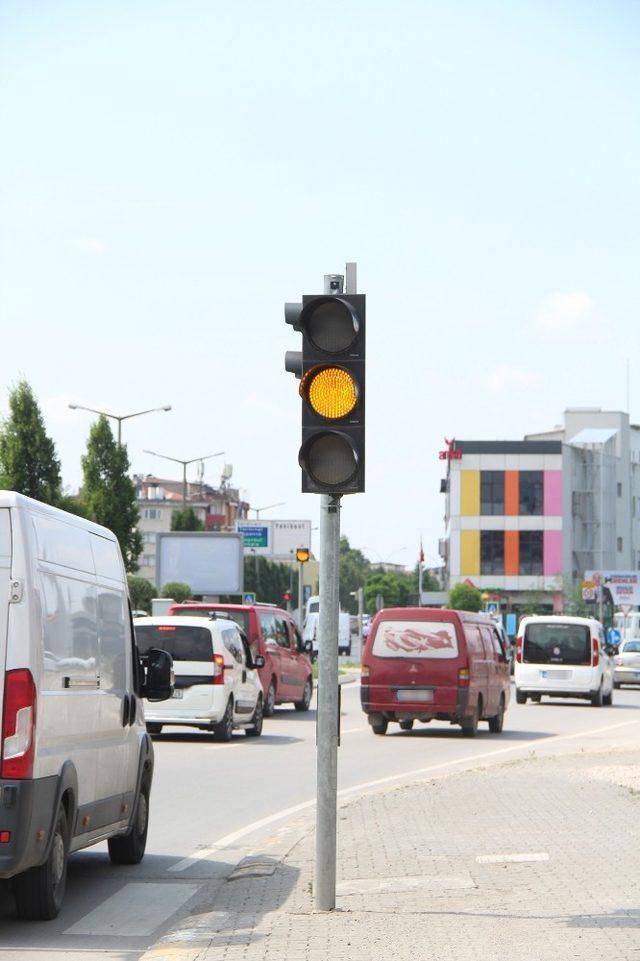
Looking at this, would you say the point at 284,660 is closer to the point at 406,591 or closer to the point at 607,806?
the point at 607,806

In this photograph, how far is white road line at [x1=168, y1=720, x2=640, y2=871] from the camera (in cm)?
1277

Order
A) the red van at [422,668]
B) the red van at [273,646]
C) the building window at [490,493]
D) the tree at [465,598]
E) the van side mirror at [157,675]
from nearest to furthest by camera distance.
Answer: the van side mirror at [157,675] < the red van at [422,668] < the red van at [273,646] < the tree at [465,598] < the building window at [490,493]

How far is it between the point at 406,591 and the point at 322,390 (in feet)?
579

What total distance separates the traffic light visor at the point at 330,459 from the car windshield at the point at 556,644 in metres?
29.5

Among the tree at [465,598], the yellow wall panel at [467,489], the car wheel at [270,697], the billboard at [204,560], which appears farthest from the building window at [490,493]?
the car wheel at [270,697]

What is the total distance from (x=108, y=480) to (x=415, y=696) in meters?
→ 45.1

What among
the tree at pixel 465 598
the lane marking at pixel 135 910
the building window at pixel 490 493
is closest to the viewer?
the lane marking at pixel 135 910

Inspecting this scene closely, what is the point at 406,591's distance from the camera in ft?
607

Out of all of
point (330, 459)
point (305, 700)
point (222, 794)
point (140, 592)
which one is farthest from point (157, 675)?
point (140, 592)

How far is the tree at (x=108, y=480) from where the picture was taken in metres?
69.3

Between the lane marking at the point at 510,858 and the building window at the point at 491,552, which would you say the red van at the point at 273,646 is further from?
the building window at the point at 491,552

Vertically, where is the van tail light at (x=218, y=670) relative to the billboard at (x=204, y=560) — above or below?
below

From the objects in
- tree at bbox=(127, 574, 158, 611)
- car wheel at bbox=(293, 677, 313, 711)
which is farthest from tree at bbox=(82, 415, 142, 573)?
car wheel at bbox=(293, 677, 313, 711)

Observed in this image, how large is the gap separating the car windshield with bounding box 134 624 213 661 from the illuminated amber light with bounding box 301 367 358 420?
1579 centimetres
